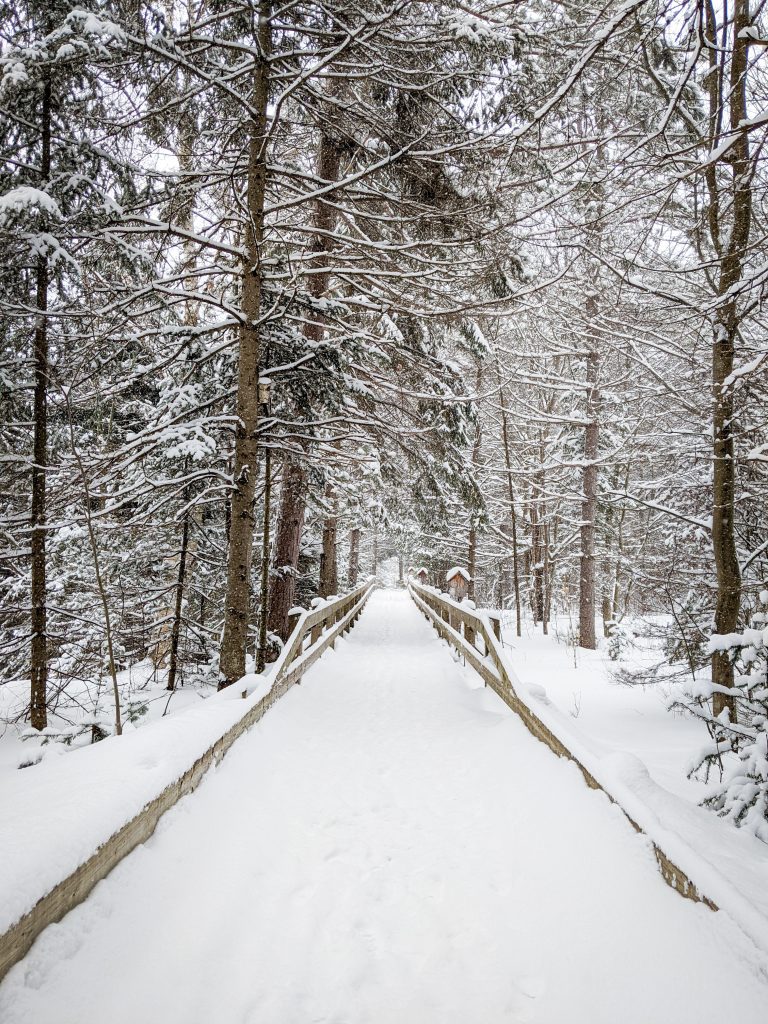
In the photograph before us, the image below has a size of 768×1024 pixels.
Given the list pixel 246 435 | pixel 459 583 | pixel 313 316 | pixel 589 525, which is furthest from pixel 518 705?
pixel 459 583

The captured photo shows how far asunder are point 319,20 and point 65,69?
124 inches

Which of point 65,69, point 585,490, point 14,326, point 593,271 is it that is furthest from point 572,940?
point 585,490

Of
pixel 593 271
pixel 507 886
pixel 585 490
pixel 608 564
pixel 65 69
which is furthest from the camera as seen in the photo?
pixel 608 564

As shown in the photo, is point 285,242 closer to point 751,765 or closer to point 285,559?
point 285,559

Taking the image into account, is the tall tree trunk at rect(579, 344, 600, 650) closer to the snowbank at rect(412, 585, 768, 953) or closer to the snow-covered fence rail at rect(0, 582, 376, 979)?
the snowbank at rect(412, 585, 768, 953)

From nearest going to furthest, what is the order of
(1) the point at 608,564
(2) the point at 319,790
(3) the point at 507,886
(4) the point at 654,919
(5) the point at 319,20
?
(4) the point at 654,919 → (3) the point at 507,886 → (2) the point at 319,790 → (5) the point at 319,20 → (1) the point at 608,564

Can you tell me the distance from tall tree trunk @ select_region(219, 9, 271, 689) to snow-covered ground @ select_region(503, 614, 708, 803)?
3.90 metres

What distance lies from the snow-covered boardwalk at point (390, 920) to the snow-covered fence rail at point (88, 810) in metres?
0.10

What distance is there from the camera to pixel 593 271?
10.1 m

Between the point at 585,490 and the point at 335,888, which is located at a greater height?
the point at 585,490

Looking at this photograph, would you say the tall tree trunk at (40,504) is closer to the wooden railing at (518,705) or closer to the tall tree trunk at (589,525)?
the wooden railing at (518,705)

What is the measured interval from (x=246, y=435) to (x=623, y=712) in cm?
639

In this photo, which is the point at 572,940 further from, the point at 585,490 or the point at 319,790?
the point at 585,490

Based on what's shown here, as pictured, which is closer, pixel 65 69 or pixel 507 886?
pixel 507 886
